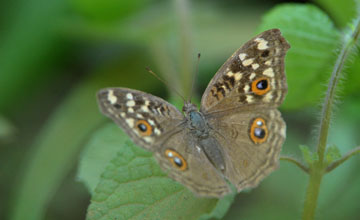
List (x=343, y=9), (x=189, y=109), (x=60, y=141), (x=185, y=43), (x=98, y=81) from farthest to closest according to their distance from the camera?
(x=98, y=81), (x=60, y=141), (x=185, y=43), (x=343, y=9), (x=189, y=109)

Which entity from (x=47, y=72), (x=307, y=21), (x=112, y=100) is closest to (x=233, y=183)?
(x=112, y=100)

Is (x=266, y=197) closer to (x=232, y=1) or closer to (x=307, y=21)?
(x=307, y=21)

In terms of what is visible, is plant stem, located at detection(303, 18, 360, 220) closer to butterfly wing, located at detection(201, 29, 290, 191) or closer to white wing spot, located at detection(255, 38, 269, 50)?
butterfly wing, located at detection(201, 29, 290, 191)

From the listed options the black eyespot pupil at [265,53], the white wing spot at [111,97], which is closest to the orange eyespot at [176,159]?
the white wing spot at [111,97]

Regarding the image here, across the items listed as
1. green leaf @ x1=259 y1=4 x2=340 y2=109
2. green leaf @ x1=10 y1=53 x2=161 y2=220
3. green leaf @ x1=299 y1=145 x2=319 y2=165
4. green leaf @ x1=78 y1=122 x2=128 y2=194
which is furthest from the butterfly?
green leaf @ x1=10 y1=53 x2=161 y2=220

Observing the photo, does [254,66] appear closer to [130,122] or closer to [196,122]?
[196,122]

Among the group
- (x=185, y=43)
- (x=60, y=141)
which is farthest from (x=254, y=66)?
(x=60, y=141)

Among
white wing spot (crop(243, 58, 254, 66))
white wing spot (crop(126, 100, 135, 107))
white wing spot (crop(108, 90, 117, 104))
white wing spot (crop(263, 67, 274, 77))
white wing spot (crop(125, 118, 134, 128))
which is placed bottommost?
white wing spot (crop(125, 118, 134, 128))
